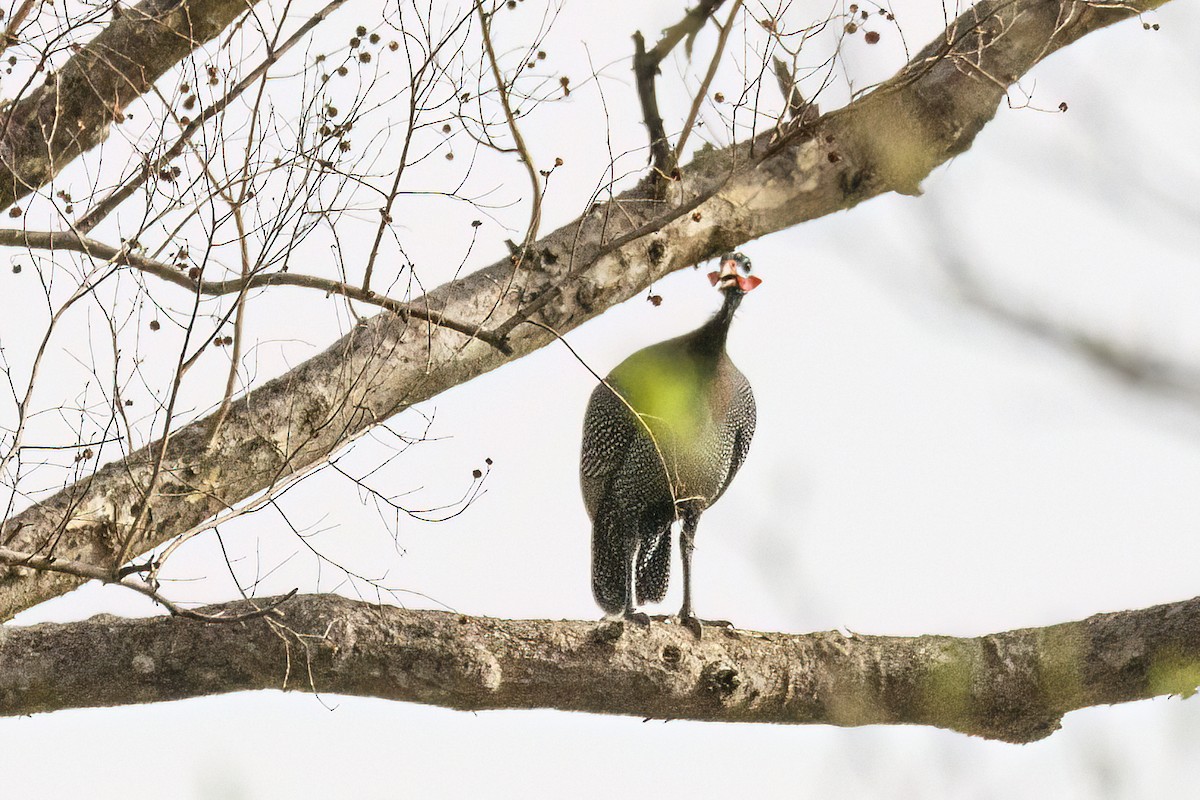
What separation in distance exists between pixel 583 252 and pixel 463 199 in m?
0.96

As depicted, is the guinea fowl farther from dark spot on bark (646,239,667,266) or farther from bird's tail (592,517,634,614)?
dark spot on bark (646,239,667,266)

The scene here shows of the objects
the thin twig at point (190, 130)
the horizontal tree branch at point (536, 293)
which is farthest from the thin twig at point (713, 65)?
the thin twig at point (190, 130)

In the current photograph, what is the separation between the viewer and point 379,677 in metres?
4.13

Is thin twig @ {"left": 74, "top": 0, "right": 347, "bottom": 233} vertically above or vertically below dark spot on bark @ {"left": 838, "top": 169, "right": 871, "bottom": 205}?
below

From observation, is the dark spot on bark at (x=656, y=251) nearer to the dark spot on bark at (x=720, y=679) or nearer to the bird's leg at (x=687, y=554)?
the bird's leg at (x=687, y=554)

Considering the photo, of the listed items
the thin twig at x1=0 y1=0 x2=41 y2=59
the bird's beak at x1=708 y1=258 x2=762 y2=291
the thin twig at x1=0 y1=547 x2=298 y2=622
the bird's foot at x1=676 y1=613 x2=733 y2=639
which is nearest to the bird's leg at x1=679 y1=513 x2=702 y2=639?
the bird's foot at x1=676 y1=613 x2=733 y2=639

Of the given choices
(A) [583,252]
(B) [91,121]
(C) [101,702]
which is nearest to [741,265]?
(A) [583,252]

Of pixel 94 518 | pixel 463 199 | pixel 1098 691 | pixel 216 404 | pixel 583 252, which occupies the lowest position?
pixel 1098 691

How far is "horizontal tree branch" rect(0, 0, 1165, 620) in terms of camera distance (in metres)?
4.43

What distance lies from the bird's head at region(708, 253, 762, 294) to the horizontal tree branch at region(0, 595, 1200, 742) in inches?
69.1

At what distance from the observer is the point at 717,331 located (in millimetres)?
5996

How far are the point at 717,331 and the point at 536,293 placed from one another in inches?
41.2

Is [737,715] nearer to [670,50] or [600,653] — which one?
[600,653]

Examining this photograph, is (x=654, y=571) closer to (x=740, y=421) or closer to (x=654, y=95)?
(x=740, y=421)
